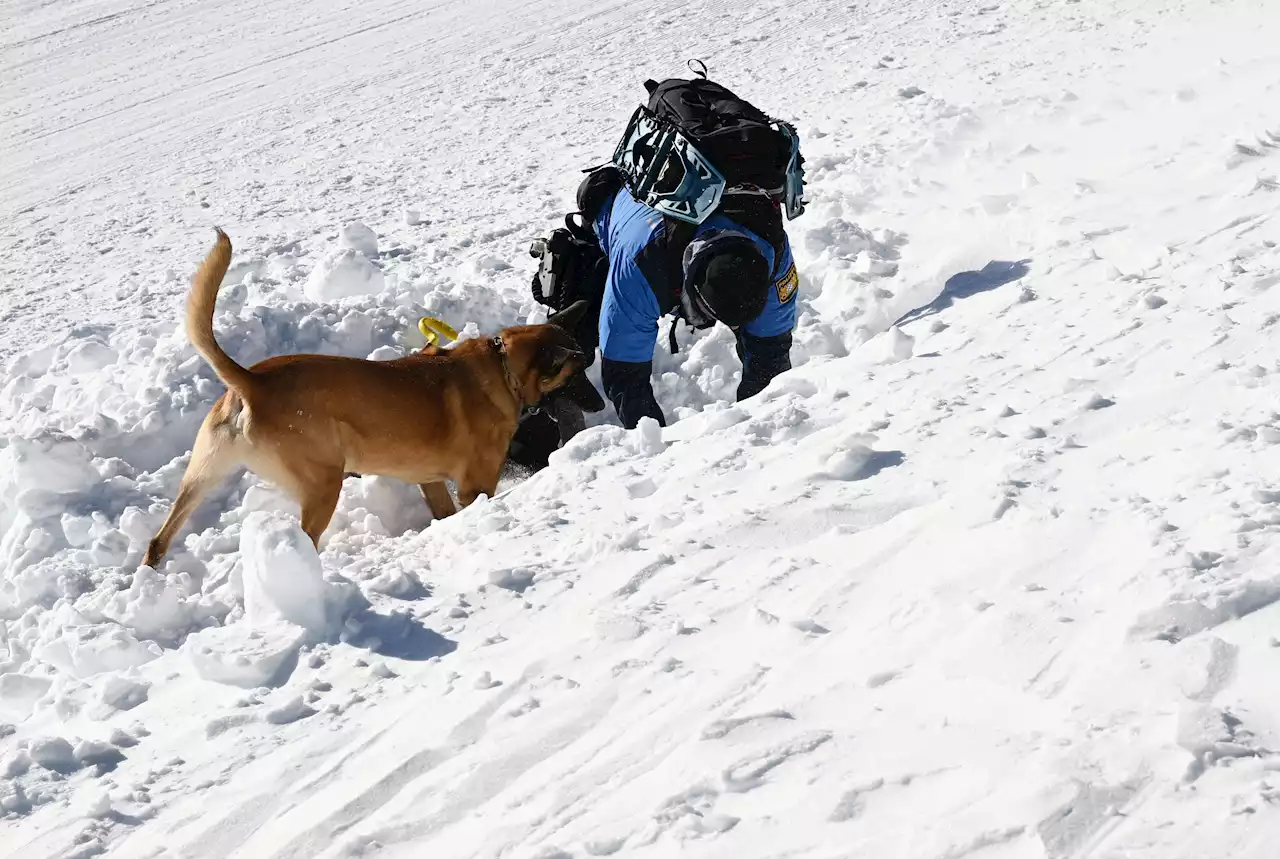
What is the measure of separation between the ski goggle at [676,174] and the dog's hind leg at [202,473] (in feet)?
6.20

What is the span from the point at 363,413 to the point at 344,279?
1.72 meters

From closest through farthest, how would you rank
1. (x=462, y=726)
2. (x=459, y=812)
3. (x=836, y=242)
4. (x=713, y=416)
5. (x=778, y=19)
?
(x=459, y=812)
(x=462, y=726)
(x=713, y=416)
(x=836, y=242)
(x=778, y=19)

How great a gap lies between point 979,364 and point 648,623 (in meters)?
1.78

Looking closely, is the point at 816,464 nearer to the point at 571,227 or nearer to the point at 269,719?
the point at 269,719

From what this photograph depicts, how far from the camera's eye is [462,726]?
9.14 feet

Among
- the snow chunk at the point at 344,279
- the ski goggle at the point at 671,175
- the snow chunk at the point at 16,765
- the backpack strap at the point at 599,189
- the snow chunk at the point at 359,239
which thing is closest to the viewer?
the snow chunk at the point at 16,765

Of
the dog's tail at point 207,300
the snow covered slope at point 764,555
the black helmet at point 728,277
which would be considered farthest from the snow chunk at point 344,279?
the black helmet at point 728,277

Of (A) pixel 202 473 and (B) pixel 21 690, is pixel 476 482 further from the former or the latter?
(B) pixel 21 690

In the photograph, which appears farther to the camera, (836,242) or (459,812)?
(836,242)

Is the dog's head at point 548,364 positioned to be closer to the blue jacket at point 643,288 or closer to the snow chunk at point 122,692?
the blue jacket at point 643,288

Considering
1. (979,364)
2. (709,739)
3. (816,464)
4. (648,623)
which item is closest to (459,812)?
(709,739)

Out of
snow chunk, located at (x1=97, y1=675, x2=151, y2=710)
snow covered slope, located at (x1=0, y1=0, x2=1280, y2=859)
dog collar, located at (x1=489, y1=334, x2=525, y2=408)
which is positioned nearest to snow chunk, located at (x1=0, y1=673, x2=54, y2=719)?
snow covered slope, located at (x1=0, y1=0, x2=1280, y2=859)

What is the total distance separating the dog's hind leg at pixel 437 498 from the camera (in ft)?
16.8

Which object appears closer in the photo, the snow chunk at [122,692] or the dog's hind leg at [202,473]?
the snow chunk at [122,692]
